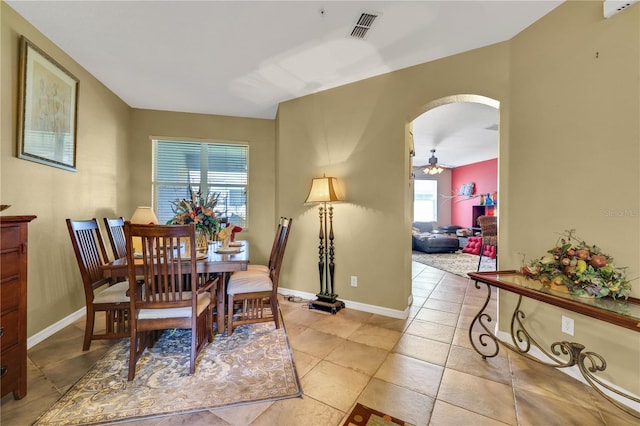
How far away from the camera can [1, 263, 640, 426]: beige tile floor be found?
1.48 metres

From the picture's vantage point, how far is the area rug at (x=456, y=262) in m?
5.20

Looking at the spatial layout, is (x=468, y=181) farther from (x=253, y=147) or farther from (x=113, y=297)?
(x=113, y=297)

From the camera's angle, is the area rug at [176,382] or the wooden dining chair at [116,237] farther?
the wooden dining chair at [116,237]

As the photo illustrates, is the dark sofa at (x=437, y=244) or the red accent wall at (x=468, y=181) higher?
the red accent wall at (x=468, y=181)

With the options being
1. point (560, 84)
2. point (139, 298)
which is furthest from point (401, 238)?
point (139, 298)

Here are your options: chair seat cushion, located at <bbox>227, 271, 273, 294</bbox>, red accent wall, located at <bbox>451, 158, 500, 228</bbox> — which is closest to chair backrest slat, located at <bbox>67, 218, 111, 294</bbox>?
chair seat cushion, located at <bbox>227, 271, 273, 294</bbox>

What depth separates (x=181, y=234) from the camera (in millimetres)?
1736

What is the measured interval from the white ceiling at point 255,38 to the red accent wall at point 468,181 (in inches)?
251

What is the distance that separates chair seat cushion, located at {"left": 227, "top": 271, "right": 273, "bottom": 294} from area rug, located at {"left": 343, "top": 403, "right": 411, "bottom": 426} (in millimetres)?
1289

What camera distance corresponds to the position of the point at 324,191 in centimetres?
301

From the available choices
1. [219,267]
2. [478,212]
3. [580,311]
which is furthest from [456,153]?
[219,267]

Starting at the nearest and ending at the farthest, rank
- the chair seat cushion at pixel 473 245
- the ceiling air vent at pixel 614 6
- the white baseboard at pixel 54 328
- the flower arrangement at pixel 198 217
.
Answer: the ceiling air vent at pixel 614 6 → the white baseboard at pixel 54 328 → the flower arrangement at pixel 198 217 → the chair seat cushion at pixel 473 245

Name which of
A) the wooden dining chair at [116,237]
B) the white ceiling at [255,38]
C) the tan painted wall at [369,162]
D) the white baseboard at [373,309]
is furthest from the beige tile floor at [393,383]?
the white ceiling at [255,38]

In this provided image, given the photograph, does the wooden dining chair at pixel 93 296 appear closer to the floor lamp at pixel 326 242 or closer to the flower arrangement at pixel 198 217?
the flower arrangement at pixel 198 217
